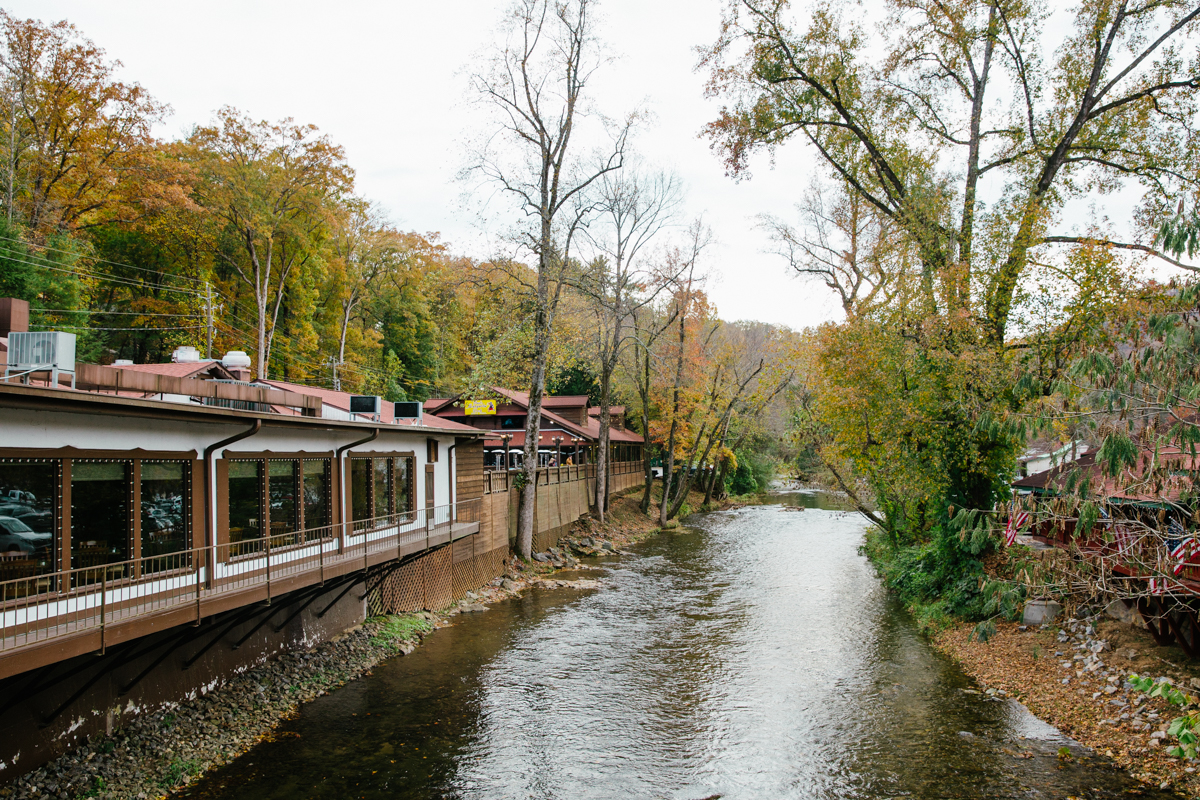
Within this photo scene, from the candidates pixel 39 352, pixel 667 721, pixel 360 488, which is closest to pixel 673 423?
pixel 360 488

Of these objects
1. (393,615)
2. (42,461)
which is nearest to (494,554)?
(393,615)

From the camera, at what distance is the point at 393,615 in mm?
17250

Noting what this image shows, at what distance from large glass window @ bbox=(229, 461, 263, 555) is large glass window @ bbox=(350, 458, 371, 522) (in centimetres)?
313

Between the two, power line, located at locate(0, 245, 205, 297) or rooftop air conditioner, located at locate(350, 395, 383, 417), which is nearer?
rooftop air conditioner, located at locate(350, 395, 383, 417)

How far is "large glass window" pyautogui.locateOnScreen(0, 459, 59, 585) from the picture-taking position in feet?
26.1

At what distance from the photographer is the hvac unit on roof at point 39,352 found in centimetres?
853

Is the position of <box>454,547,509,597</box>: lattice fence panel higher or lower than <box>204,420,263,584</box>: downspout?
lower

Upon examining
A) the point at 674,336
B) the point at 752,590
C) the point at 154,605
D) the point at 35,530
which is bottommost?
the point at 752,590

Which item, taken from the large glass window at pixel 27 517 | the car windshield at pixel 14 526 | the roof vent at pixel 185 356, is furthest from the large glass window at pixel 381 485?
the car windshield at pixel 14 526

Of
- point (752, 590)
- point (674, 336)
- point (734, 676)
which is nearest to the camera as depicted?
point (734, 676)

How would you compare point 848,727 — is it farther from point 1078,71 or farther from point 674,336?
point 674,336

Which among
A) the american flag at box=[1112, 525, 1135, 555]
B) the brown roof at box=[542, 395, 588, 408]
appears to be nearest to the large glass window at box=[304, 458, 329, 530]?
the american flag at box=[1112, 525, 1135, 555]

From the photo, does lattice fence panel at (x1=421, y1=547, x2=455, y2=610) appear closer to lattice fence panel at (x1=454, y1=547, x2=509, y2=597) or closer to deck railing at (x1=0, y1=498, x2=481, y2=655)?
lattice fence panel at (x1=454, y1=547, x2=509, y2=597)

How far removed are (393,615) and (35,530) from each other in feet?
32.3
